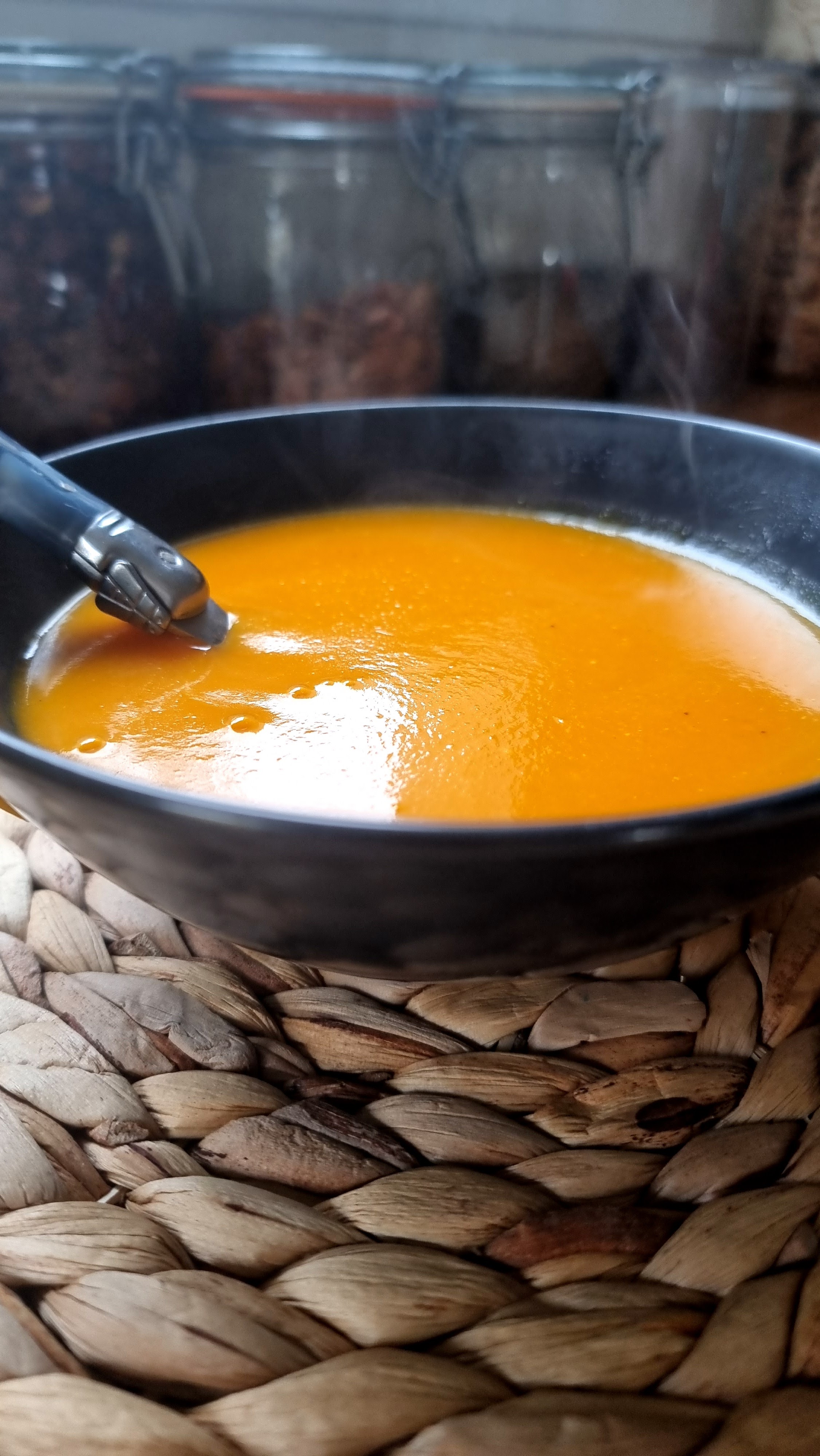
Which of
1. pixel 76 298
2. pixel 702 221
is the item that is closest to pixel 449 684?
pixel 76 298

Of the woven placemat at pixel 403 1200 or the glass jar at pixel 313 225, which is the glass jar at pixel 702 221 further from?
the woven placemat at pixel 403 1200

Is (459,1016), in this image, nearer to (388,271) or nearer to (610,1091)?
(610,1091)

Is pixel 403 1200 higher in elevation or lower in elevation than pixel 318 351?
lower

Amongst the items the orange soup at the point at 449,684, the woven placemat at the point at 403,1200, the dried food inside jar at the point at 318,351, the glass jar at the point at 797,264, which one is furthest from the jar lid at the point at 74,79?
the glass jar at the point at 797,264

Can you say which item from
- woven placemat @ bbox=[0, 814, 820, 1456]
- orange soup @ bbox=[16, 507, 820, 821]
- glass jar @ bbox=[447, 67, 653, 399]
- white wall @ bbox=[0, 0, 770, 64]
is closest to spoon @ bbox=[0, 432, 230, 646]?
orange soup @ bbox=[16, 507, 820, 821]

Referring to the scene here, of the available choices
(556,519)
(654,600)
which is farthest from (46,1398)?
(556,519)

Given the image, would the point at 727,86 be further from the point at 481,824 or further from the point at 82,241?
the point at 481,824
